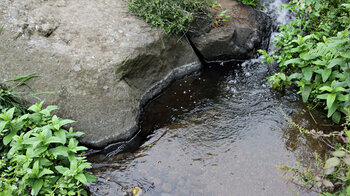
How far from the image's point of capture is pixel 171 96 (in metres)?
5.22

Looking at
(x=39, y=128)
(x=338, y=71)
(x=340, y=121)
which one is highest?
(x=338, y=71)

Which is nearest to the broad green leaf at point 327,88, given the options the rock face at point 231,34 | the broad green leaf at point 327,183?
the broad green leaf at point 327,183

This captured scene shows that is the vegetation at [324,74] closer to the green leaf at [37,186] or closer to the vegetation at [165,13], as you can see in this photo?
the vegetation at [165,13]

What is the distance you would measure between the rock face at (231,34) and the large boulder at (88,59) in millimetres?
1058

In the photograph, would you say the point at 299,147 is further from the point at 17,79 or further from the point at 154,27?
the point at 17,79

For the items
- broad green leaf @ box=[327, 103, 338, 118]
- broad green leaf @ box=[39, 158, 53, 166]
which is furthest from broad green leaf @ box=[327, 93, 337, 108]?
broad green leaf @ box=[39, 158, 53, 166]

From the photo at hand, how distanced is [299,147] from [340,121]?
0.94 meters

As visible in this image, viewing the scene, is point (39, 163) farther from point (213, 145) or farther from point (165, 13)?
point (165, 13)

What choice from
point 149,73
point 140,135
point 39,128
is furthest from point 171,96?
point 39,128

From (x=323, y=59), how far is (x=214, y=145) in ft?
7.36

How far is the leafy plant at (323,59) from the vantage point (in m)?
3.85

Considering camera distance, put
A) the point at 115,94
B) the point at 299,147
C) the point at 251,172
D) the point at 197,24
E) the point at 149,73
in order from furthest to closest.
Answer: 1. the point at 197,24
2. the point at 149,73
3. the point at 115,94
4. the point at 299,147
5. the point at 251,172

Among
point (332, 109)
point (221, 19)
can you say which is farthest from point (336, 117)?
point (221, 19)

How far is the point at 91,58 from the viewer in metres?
4.50
